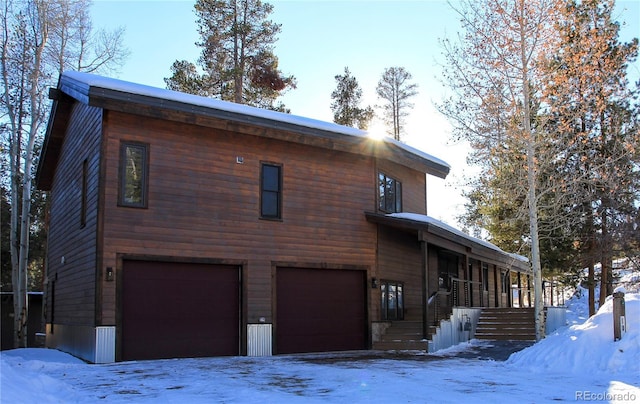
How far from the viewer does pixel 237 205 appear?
14453mm

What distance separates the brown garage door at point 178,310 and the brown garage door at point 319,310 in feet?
4.44

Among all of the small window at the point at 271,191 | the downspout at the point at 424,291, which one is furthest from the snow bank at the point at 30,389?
the downspout at the point at 424,291

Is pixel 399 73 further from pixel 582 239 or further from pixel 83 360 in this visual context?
pixel 83 360

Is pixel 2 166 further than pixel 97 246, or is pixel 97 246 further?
pixel 2 166

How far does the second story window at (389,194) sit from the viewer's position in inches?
696

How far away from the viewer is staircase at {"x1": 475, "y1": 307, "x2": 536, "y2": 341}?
59.9 ft

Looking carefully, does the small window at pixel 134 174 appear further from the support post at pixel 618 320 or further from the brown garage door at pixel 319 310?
the support post at pixel 618 320

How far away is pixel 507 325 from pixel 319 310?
22.3ft

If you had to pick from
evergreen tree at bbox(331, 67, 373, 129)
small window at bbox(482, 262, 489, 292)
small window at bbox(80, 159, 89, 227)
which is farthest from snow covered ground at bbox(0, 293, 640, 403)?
evergreen tree at bbox(331, 67, 373, 129)

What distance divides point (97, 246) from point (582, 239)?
63.0 feet

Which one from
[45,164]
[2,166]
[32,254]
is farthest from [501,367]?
[32,254]

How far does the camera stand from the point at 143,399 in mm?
7527

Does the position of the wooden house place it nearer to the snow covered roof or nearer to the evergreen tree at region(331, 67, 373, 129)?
the snow covered roof

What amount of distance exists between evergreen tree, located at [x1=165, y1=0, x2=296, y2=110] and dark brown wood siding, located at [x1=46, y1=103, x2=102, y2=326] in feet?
40.8
